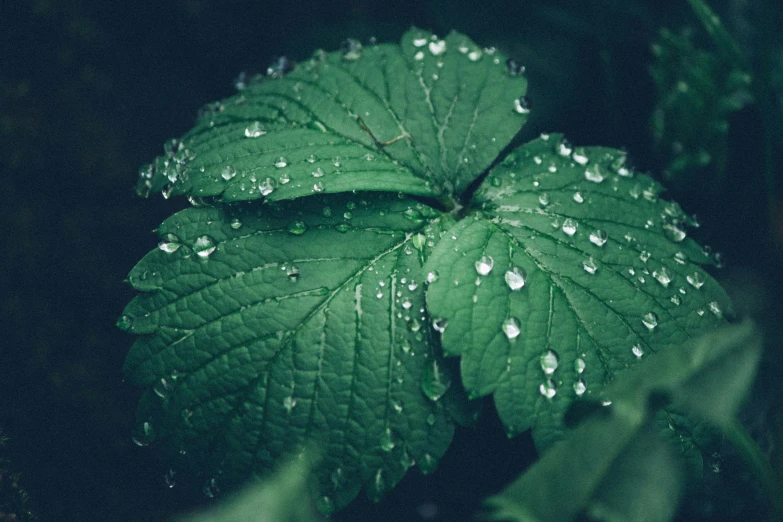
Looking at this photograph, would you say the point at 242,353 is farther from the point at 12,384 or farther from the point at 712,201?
the point at 712,201

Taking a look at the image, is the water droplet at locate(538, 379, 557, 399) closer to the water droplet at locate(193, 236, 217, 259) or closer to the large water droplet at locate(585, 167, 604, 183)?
the large water droplet at locate(585, 167, 604, 183)

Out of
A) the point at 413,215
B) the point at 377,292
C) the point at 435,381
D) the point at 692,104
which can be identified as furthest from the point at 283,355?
the point at 692,104

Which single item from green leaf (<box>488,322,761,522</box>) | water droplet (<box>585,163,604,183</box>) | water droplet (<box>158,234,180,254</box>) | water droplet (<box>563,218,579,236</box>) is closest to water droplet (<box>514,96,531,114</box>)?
water droplet (<box>585,163,604,183</box>)

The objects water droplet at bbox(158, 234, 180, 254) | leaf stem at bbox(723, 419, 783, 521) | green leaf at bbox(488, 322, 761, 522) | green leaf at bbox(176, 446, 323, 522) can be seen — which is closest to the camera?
green leaf at bbox(176, 446, 323, 522)

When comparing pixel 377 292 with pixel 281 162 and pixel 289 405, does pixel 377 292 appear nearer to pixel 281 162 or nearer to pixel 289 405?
pixel 289 405

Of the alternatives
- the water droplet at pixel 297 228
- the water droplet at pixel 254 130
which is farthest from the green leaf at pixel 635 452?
the water droplet at pixel 254 130

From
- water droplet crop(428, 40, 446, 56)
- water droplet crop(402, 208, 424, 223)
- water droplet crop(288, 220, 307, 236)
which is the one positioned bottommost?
water droplet crop(402, 208, 424, 223)

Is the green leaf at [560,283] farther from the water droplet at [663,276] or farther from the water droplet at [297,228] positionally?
the water droplet at [297,228]

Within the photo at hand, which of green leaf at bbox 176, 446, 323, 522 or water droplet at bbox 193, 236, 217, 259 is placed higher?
water droplet at bbox 193, 236, 217, 259
